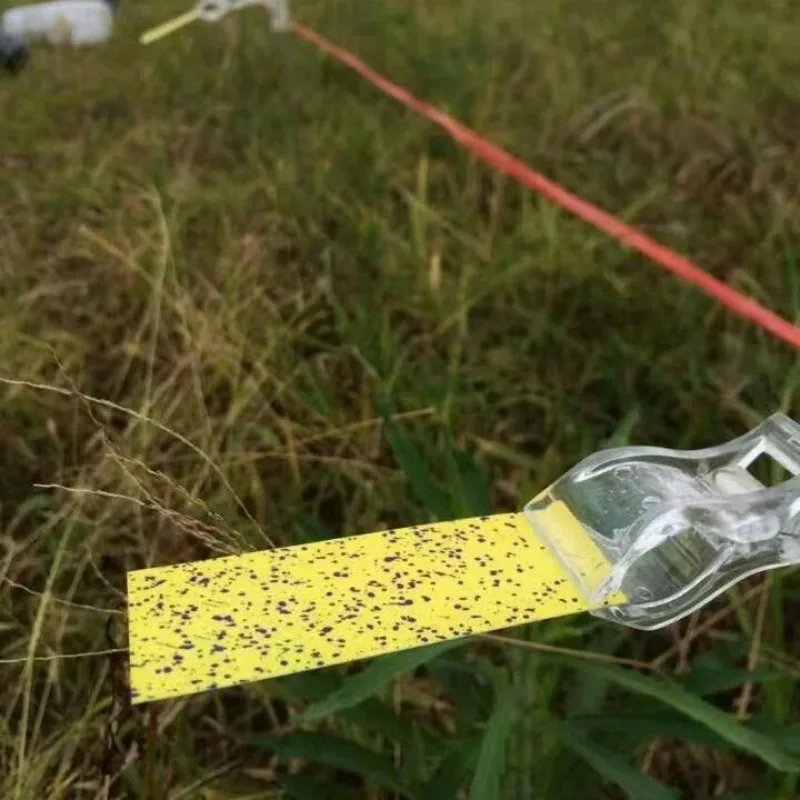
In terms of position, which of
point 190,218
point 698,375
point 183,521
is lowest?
point 698,375

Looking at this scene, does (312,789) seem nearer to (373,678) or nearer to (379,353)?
(373,678)

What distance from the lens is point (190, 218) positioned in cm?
131

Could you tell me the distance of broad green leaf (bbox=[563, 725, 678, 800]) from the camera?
0.58 m

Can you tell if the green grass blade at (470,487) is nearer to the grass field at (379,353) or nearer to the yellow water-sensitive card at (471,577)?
the grass field at (379,353)

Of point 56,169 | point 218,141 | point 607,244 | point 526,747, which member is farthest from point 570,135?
point 526,747

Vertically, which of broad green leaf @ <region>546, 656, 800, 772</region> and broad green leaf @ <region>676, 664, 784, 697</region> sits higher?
broad green leaf @ <region>546, 656, 800, 772</region>

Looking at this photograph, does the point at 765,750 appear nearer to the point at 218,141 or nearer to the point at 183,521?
the point at 183,521

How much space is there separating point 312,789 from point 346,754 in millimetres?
49

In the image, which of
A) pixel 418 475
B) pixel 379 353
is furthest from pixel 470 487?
pixel 379 353

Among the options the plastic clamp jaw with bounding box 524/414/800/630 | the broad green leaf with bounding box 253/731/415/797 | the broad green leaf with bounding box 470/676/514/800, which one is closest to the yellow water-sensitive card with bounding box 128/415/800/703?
the plastic clamp jaw with bounding box 524/414/800/630

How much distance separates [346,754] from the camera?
65 centimetres

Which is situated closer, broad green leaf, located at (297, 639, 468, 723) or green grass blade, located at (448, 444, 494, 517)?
broad green leaf, located at (297, 639, 468, 723)

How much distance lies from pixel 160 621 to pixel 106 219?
3.11 feet

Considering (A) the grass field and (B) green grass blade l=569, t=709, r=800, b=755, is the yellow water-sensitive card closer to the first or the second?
(A) the grass field
